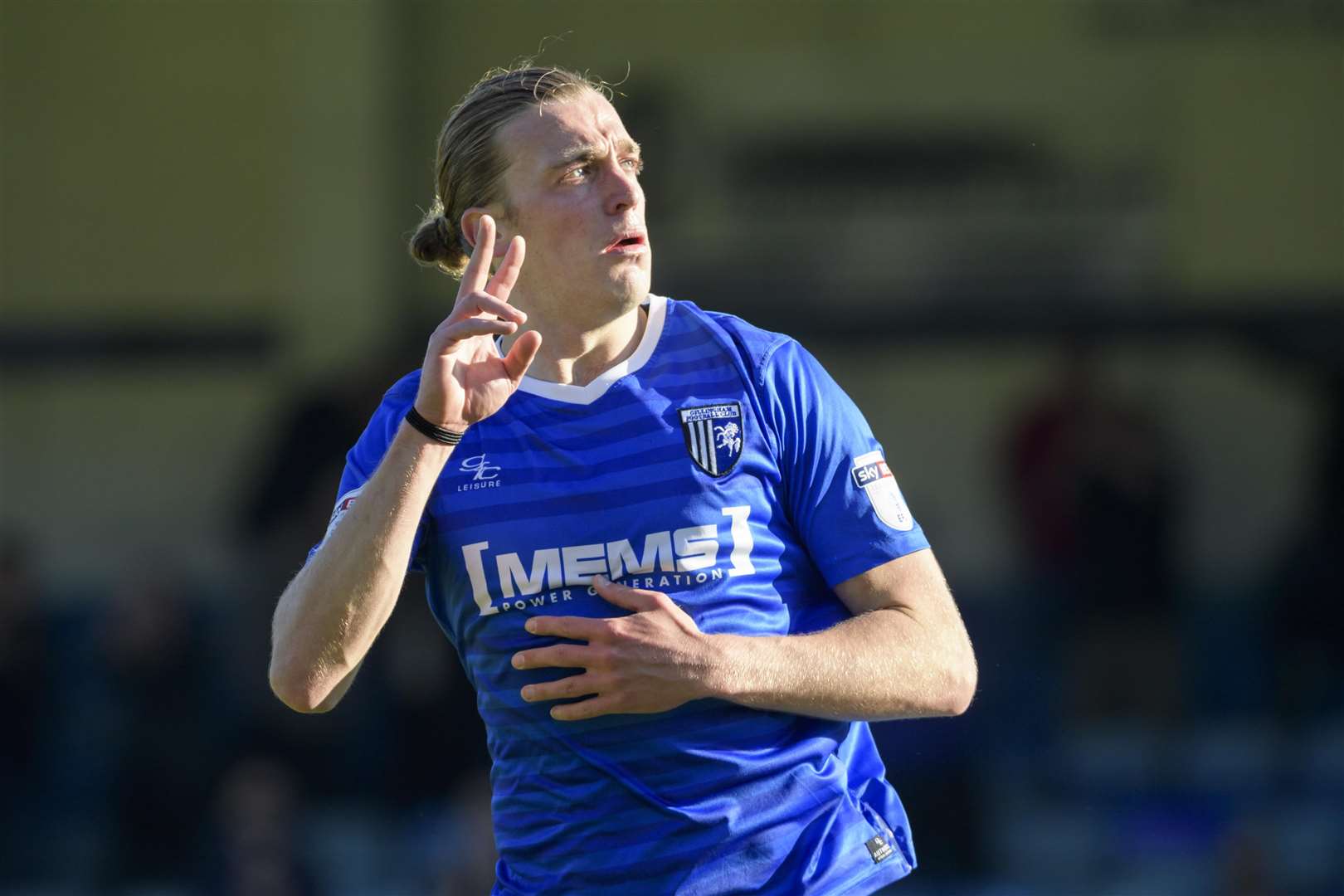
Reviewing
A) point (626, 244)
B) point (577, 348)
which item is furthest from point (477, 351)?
point (626, 244)

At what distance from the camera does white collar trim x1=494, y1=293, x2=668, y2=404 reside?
3074 mm

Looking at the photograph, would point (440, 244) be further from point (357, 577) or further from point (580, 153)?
point (357, 577)

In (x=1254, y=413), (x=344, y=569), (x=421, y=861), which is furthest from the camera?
(x=1254, y=413)

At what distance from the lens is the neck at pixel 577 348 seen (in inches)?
123

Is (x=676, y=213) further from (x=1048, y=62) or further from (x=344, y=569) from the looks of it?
(x=344, y=569)

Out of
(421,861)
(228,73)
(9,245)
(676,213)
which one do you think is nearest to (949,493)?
(676,213)

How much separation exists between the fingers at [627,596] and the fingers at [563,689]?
126 millimetres

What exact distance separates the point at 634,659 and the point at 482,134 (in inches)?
43.0

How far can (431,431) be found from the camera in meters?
2.88

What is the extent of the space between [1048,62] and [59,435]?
593 cm

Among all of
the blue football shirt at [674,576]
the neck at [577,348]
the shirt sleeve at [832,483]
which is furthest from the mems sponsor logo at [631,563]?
the neck at [577,348]

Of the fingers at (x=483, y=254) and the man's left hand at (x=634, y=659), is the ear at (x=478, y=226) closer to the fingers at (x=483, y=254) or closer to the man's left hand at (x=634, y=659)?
the fingers at (x=483, y=254)

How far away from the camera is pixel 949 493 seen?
10000mm

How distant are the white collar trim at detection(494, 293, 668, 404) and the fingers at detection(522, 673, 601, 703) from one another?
0.49 meters
